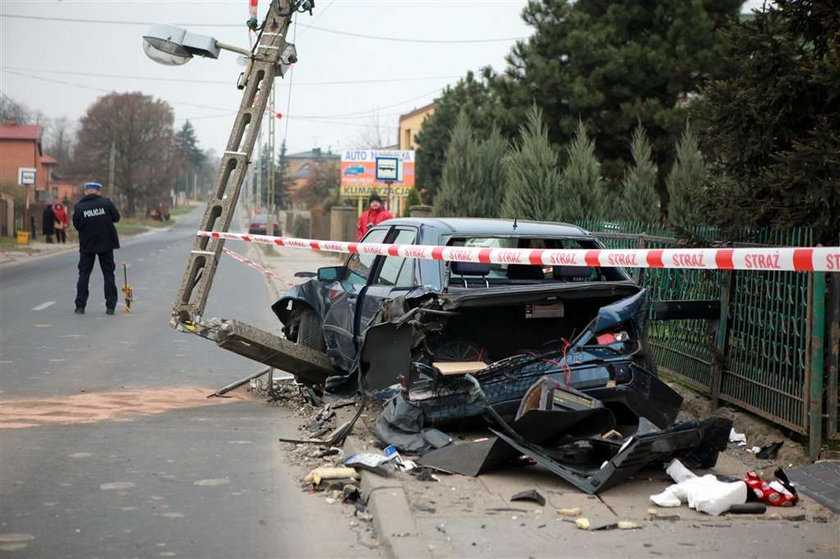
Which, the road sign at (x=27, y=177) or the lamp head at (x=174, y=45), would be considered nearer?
the lamp head at (x=174, y=45)

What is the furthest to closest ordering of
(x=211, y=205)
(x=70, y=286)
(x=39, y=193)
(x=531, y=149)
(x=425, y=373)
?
(x=39, y=193)
(x=70, y=286)
(x=531, y=149)
(x=211, y=205)
(x=425, y=373)

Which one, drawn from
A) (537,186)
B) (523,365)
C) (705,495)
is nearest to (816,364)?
(705,495)

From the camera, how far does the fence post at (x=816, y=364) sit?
6.42 m

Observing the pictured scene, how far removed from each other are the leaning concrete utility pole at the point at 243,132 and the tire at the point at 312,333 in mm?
1162

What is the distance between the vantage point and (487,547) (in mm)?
4883

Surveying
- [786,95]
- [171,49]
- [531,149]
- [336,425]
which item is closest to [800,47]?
[786,95]

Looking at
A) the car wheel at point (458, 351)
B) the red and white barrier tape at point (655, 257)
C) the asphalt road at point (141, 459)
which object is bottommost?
the asphalt road at point (141, 459)

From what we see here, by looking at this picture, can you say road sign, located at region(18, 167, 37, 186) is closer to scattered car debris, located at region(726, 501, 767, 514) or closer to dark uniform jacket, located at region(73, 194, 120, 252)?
dark uniform jacket, located at region(73, 194, 120, 252)

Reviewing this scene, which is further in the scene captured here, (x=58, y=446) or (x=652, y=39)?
(x=652, y=39)

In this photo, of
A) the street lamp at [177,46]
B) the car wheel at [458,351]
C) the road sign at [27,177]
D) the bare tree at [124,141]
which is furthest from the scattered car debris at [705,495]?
the bare tree at [124,141]

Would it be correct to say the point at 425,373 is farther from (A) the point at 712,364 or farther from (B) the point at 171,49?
(B) the point at 171,49

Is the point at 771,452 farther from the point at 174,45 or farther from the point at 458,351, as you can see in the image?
the point at 174,45

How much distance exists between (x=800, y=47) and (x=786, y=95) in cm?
42

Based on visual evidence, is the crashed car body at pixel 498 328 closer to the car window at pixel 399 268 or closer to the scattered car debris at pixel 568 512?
the car window at pixel 399 268
